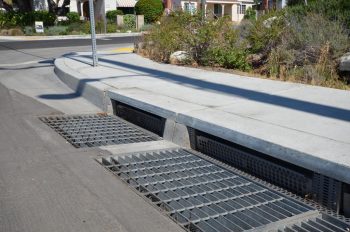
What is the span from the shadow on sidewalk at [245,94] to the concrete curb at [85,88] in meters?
0.06

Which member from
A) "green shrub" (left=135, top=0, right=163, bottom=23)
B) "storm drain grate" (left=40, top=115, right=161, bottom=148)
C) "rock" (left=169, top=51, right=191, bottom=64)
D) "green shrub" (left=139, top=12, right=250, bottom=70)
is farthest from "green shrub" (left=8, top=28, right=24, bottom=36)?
"storm drain grate" (left=40, top=115, right=161, bottom=148)

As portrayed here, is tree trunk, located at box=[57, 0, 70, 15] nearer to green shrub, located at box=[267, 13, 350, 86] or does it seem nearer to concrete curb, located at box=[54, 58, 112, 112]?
concrete curb, located at box=[54, 58, 112, 112]

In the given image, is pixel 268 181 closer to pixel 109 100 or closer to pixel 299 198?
pixel 299 198

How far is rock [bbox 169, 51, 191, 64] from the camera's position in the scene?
11.4m

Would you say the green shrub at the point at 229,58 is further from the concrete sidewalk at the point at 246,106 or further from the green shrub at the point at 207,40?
the concrete sidewalk at the point at 246,106

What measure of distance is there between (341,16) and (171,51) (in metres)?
4.44

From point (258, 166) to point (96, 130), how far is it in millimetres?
A: 2715

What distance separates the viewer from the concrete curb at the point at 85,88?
801 cm

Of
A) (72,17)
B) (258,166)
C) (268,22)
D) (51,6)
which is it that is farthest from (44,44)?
(258,166)

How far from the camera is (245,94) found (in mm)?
7309

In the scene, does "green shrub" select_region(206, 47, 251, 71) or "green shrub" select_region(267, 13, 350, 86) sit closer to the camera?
"green shrub" select_region(267, 13, 350, 86)

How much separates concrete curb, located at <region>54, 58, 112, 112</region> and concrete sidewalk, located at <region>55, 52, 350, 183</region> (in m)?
0.02

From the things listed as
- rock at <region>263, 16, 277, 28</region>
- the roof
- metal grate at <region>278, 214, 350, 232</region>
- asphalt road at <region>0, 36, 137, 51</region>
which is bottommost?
metal grate at <region>278, 214, 350, 232</region>

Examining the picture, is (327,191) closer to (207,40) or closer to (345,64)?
(345,64)
